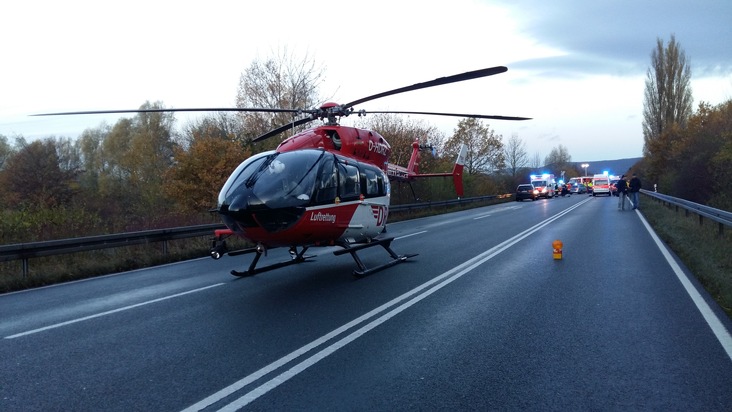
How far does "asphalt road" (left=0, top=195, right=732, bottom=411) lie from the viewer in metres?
4.37

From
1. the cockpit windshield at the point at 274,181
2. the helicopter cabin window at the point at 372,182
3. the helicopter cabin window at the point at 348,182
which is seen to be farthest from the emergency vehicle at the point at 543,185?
the cockpit windshield at the point at 274,181

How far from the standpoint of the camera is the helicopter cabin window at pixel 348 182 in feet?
31.8

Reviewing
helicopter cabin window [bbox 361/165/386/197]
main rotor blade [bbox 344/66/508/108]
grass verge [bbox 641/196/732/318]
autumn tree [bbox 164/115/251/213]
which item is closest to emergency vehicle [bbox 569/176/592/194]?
autumn tree [bbox 164/115/251/213]

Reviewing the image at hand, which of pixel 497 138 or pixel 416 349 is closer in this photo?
pixel 416 349

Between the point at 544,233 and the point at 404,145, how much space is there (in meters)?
21.8

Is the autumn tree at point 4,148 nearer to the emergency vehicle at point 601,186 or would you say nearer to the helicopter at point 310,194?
the helicopter at point 310,194

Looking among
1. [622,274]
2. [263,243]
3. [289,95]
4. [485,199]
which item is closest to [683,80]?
[485,199]

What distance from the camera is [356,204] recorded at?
10.2 meters

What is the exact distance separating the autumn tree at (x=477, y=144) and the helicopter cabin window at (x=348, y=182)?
165 ft

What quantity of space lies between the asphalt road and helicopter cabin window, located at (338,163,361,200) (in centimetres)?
149

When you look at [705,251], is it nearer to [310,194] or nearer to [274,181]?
[310,194]

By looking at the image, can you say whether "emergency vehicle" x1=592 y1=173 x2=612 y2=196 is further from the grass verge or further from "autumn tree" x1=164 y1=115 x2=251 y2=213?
"autumn tree" x1=164 y1=115 x2=251 y2=213

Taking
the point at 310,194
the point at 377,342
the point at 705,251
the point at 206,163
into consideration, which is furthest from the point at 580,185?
the point at 377,342

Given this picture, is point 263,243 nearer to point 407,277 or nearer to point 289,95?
point 407,277
